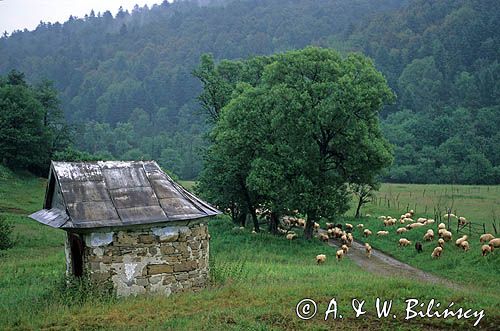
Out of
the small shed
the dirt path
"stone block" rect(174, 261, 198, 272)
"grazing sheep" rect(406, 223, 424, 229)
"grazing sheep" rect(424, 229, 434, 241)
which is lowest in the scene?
the dirt path

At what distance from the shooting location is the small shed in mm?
13656

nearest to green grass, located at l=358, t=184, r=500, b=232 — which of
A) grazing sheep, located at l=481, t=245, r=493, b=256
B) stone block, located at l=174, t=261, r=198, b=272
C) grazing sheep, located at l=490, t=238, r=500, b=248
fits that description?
grazing sheep, located at l=490, t=238, r=500, b=248

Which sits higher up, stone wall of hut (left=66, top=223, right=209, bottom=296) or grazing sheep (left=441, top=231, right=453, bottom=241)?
stone wall of hut (left=66, top=223, right=209, bottom=296)

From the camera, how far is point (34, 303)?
43.8 ft

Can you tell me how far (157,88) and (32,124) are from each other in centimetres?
8444

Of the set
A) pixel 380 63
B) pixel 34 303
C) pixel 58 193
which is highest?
pixel 380 63

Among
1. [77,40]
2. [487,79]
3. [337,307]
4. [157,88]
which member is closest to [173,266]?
[337,307]

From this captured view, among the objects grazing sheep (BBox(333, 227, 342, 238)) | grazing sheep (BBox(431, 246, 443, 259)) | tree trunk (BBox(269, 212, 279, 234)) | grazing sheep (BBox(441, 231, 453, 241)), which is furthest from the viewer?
tree trunk (BBox(269, 212, 279, 234))

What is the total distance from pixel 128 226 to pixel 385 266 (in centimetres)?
1433

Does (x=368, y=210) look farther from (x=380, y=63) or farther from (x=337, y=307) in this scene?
(x=380, y=63)

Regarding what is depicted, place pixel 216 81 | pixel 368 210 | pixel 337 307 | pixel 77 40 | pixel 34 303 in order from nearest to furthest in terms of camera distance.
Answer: pixel 337 307, pixel 34 303, pixel 216 81, pixel 368 210, pixel 77 40

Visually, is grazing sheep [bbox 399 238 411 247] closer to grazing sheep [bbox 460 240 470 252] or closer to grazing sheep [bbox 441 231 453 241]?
grazing sheep [bbox 441 231 453 241]

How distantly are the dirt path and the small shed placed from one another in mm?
9888

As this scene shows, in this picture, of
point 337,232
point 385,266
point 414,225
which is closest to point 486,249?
point 385,266
